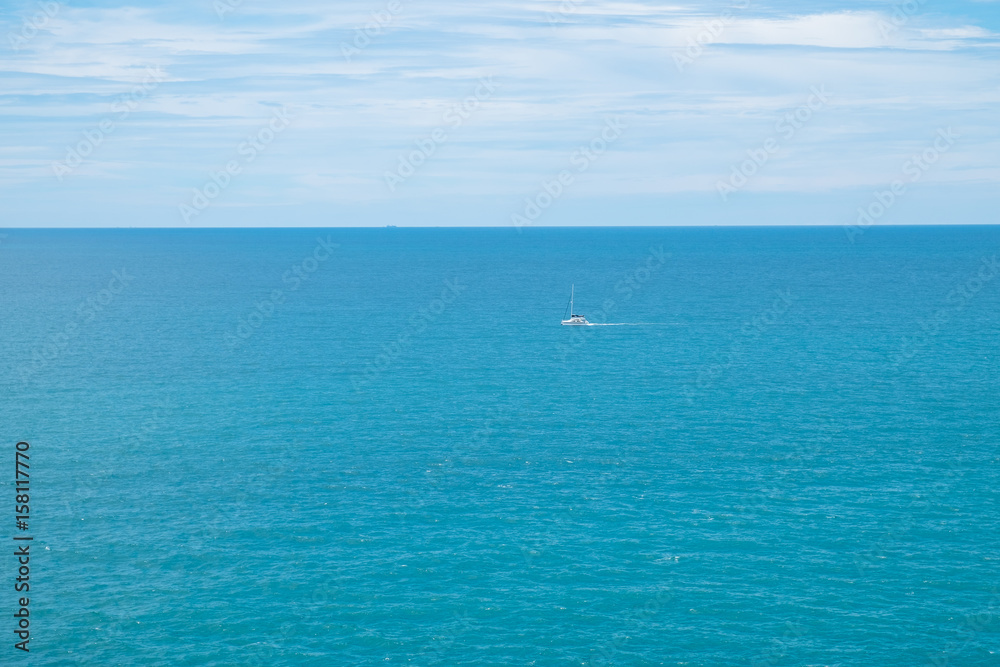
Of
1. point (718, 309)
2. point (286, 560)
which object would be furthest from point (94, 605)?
point (718, 309)

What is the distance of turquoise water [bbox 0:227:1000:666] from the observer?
164 ft

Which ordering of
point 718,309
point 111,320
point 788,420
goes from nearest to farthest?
1. point 788,420
2. point 111,320
3. point 718,309

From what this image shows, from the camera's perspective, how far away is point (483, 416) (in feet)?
292

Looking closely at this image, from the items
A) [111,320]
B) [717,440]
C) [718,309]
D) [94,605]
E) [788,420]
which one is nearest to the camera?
[94,605]

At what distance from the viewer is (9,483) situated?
70375 mm

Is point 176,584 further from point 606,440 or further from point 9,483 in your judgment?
point 606,440

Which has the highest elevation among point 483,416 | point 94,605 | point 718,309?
point 718,309

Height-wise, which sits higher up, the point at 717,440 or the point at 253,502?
the point at 717,440

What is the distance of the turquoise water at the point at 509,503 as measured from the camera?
5006 cm

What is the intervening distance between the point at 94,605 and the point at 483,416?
142 feet

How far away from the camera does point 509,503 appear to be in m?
66.4

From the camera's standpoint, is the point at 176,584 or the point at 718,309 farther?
the point at 718,309

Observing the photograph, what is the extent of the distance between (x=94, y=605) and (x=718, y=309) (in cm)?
13290

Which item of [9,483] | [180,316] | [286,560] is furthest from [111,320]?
[286,560]
